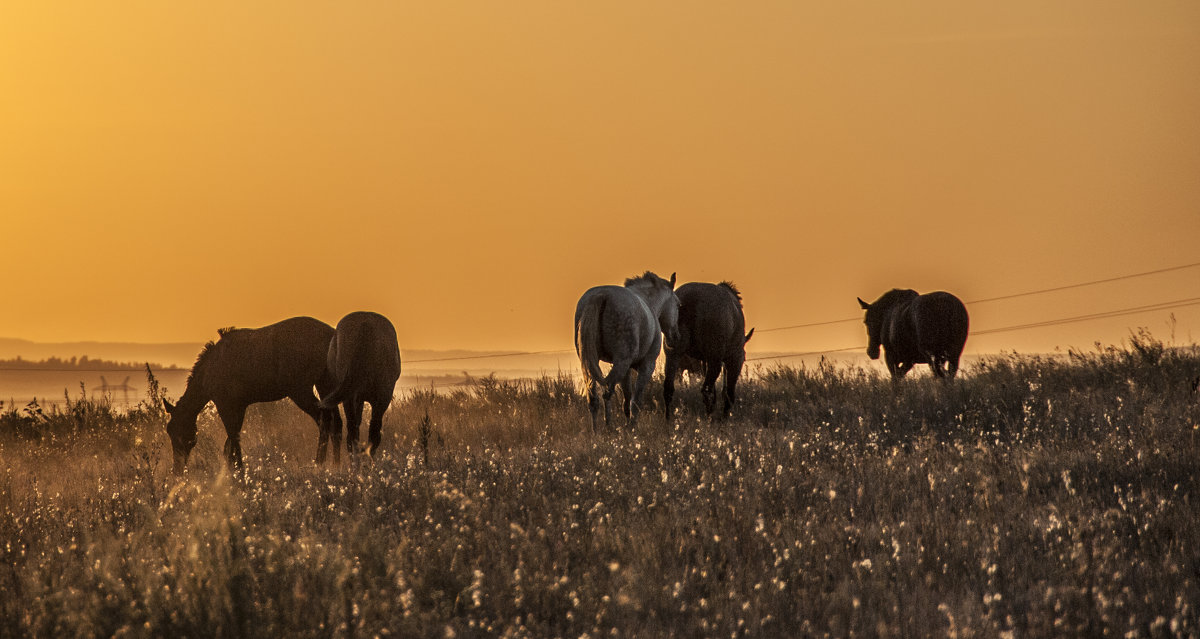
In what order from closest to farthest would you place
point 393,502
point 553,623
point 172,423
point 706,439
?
point 553,623 → point 393,502 → point 706,439 → point 172,423

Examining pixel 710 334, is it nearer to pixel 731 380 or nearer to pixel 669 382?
pixel 731 380

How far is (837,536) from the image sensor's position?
6273 millimetres

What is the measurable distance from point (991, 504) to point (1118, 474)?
5.68 feet

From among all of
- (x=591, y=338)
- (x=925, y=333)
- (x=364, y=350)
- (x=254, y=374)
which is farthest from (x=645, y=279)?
(x=925, y=333)

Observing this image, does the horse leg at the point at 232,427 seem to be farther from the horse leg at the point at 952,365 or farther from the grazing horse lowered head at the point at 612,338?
the horse leg at the point at 952,365

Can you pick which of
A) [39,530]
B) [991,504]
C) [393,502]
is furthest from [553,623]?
[39,530]

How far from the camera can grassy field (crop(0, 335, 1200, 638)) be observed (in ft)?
16.2

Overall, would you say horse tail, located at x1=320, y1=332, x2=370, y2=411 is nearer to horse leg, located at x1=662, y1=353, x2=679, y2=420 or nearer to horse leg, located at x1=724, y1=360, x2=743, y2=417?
horse leg, located at x1=662, y1=353, x2=679, y2=420

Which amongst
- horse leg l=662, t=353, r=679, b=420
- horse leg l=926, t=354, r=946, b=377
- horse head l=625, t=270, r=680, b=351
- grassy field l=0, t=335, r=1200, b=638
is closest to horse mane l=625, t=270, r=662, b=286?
horse head l=625, t=270, r=680, b=351

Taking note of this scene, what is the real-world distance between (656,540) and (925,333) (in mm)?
12631

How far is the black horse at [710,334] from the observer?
13781mm

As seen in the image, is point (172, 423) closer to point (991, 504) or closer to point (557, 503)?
point (557, 503)

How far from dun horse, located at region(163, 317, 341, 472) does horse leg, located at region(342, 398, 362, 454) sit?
51 centimetres

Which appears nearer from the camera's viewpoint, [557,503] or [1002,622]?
[1002,622]
